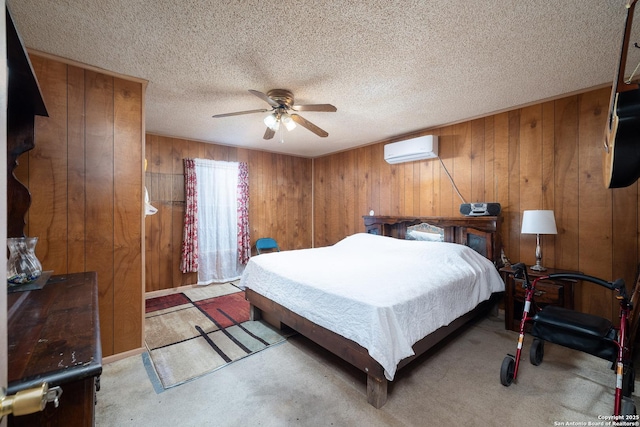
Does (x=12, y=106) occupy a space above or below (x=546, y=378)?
above

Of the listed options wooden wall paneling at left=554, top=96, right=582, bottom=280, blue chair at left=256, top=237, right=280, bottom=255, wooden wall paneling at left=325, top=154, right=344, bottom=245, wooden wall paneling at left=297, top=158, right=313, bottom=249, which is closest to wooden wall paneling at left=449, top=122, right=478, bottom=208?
wooden wall paneling at left=554, top=96, right=582, bottom=280

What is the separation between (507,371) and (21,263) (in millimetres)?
3060

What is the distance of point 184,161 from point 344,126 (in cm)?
249

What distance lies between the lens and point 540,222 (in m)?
2.45

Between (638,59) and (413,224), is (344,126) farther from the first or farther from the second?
(638,59)

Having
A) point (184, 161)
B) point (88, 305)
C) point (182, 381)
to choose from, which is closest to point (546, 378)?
point (182, 381)

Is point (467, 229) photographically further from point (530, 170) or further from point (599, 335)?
point (599, 335)

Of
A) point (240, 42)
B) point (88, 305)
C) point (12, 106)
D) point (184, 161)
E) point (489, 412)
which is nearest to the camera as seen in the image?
point (88, 305)

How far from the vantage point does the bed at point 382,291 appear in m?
1.63

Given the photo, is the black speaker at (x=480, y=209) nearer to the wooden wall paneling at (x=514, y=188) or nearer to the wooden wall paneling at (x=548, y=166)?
the wooden wall paneling at (x=514, y=188)

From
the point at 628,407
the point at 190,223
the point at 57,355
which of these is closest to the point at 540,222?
the point at 628,407

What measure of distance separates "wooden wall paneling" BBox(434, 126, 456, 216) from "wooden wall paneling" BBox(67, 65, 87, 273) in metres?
3.74

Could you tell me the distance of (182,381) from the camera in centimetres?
189

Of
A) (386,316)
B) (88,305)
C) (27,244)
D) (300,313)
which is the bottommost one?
(300,313)
